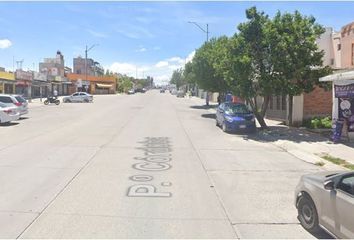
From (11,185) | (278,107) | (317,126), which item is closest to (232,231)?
(11,185)

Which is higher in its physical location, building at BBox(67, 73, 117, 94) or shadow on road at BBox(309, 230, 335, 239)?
building at BBox(67, 73, 117, 94)

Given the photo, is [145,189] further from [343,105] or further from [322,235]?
[343,105]

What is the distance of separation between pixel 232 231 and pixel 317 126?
19223mm

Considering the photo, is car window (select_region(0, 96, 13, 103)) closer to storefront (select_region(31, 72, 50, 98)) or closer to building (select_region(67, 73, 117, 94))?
storefront (select_region(31, 72, 50, 98))

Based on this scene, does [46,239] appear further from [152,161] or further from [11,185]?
[152,161]

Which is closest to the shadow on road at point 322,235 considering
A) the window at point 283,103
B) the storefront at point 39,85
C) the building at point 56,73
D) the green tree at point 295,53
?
the green tree at point 295,53

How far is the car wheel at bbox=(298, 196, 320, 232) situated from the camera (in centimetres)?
714

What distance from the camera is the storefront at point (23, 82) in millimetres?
66188

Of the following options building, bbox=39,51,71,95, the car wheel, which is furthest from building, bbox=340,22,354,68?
building, bbox=39,51,71,95

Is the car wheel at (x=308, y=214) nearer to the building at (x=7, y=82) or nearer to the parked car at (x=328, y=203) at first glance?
the parked car at (x=328, y=203)

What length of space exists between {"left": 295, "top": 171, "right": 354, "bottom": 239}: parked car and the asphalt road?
30 cm

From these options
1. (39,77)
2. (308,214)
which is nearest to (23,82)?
(39,77)

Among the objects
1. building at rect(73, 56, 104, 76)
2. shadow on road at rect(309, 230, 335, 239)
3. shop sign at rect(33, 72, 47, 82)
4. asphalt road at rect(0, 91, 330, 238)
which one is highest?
building at rect(73, 56, 104, 76)

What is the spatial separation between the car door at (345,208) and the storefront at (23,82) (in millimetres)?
63968
